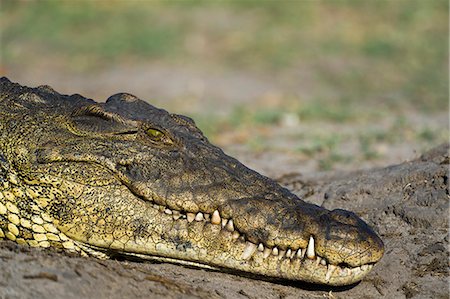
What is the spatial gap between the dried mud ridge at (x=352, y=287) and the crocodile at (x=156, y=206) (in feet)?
0.47

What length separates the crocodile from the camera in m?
3.68

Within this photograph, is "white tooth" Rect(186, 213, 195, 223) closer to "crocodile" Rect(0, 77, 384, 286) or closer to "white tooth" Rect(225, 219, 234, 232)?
"crocodile" Rect(0, 77, 384, 286)

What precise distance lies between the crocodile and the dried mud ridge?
0.14 m

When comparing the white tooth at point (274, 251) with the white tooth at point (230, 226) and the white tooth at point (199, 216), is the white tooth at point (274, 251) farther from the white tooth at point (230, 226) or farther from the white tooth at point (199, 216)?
the white tooth at point (199, 216)

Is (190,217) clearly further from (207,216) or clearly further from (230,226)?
(230,226)

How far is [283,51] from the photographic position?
12.9 meters

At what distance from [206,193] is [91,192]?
62 centimetres

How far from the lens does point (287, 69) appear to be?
40.1 feet

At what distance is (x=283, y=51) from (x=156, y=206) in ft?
30.9

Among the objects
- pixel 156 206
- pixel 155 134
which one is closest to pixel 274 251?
pixel 156 206

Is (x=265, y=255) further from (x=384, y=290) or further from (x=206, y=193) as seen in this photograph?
(x=384, y=290)

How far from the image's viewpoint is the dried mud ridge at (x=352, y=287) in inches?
135

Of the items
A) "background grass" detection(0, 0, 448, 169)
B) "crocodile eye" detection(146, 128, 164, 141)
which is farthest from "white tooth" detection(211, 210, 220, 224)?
"background grass" detection(0, 0, 448, 169)

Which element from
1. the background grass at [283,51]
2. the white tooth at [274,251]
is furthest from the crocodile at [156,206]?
the background grass at [283,51]
